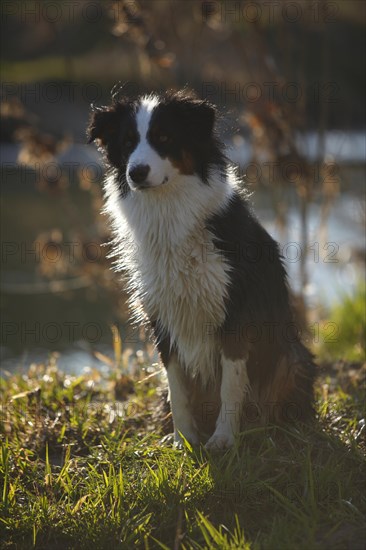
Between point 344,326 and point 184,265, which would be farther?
point 344,326

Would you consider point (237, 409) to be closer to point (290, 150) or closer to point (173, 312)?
point (173, 312)

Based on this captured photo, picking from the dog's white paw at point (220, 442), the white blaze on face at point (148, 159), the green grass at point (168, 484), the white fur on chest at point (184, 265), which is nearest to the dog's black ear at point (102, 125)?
the white blaze on face at point (148, 159)

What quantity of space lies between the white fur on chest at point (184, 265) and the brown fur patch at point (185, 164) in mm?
34

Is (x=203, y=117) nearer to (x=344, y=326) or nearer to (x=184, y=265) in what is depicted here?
(x=184, y=265)

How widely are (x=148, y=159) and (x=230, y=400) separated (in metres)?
1.19

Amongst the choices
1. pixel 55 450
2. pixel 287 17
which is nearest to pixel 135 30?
pixel 287 17

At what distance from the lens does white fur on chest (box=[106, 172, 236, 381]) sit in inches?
145

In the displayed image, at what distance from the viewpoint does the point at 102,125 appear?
152 inches

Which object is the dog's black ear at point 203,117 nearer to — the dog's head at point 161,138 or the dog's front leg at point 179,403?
the dog's head at point 161,138

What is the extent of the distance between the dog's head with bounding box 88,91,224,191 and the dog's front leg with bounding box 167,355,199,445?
908 mm

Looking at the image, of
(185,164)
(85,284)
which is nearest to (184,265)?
(185,164)

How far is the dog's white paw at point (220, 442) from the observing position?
372 cm

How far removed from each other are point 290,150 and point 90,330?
143 inches

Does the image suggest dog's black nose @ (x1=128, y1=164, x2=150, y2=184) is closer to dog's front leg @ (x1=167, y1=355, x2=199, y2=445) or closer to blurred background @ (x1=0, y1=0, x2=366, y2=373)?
blurred background @ (x1=0, y1=0, x2=366, y2=373)
